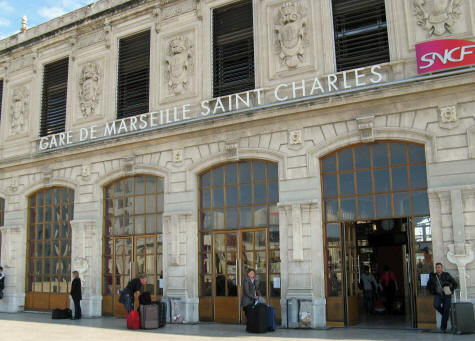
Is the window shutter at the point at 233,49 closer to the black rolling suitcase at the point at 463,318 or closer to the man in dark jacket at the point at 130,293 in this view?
the man in dark jacket at the point at 130,293

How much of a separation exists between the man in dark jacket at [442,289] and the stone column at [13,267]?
1453 centimetres

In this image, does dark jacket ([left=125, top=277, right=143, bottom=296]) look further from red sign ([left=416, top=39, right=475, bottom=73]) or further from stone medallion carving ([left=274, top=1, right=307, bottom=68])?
red sign ([left=416, top=39, right=475, bottom=73])

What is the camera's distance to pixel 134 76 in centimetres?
1789

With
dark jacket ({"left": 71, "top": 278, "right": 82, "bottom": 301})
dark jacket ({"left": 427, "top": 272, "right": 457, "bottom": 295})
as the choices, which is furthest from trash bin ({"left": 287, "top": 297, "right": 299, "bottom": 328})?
dark jacket ({"left": 71, "top": 278, "right": 82, "bottom": 301})

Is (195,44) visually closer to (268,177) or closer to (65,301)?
(268,177)

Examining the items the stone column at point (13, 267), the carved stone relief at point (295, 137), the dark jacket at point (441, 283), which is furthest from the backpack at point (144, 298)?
the stone column at point (13, 267)

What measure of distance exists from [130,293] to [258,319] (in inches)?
148

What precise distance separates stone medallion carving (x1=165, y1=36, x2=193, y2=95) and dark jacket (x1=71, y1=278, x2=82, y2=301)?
662 cm

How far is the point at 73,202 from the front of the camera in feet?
60.3

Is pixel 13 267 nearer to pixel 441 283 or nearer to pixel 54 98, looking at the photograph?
pixel 54 98

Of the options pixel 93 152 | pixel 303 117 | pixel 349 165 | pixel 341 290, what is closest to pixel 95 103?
pixel 93 152

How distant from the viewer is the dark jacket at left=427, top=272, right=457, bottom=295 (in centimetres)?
Result: 1134

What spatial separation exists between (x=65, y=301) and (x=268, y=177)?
8719 millimetres

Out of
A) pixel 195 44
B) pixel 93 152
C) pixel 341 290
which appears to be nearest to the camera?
pixel 341 290
